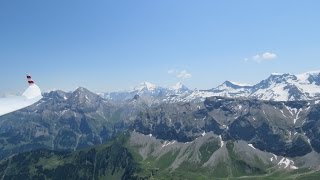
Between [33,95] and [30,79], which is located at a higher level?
[30,79]

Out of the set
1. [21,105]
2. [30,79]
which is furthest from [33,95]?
[30,79]

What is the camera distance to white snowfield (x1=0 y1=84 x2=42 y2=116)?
210 feet

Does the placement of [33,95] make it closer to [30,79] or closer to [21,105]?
[21,105]

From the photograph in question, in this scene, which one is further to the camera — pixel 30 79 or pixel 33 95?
pixel 30 79

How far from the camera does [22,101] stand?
69.0 metres

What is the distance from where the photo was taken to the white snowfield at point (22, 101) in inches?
2515

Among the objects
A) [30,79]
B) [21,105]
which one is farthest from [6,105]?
[30,79]

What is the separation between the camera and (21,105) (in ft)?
215

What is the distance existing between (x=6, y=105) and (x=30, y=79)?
1181 cm

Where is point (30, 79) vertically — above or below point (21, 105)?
above

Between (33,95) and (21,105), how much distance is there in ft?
12.1

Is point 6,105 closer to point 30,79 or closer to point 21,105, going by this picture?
point 21,105

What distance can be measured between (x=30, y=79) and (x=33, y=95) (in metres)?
9.57

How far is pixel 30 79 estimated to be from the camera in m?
77.2
